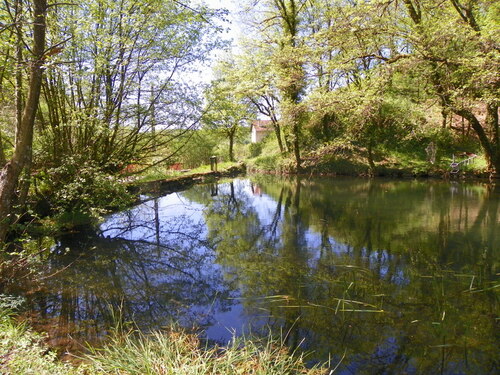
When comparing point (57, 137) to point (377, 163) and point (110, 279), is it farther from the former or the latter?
point (377, 163)

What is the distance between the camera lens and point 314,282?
5.16 meters

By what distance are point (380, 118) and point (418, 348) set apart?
772 inches

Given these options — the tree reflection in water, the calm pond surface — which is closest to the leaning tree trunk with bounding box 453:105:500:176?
the calm pond surface

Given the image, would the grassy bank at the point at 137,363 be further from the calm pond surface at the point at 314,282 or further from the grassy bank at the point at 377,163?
the grassy bank at the point at 377,163

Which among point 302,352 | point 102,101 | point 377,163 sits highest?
point 102,101

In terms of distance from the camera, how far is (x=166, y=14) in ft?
28.2

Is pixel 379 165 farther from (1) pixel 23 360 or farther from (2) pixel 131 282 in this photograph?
(1) pixel 23 360

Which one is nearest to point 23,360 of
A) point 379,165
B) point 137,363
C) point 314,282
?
point 137,363

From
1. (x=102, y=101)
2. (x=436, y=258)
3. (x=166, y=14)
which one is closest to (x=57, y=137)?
(x=102, y=101)

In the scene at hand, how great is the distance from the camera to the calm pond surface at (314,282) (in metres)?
3.62

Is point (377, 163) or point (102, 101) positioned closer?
point (102, 101)

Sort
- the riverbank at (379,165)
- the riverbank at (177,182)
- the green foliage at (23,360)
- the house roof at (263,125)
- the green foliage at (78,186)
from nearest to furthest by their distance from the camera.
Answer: the green foliage at (23,360), the green foliage at (78,186), the riverbank at (177,182), the riverbank at (379,165), the house roof at (263,125)

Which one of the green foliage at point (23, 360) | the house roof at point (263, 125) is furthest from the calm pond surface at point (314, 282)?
the house roof at point (263, 125)

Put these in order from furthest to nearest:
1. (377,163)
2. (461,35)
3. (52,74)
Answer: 1. (377,163)
2. (461,35)
3. (52,74)
